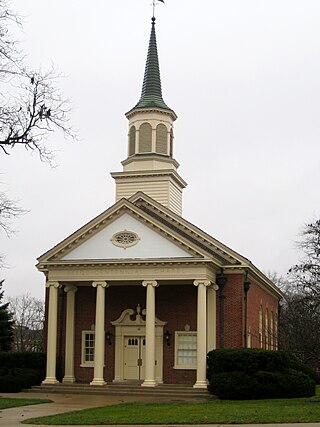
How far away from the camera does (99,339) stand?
3278cm

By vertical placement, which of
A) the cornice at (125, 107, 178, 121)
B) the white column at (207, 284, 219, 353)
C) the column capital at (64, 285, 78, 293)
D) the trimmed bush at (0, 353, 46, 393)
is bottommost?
the trimmed bush at (0, 353, 46, 393)

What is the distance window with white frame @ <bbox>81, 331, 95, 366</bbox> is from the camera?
35875 mm

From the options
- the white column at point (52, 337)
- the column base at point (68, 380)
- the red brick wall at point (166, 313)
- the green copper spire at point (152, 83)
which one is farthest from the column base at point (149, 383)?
the green copper spire at point (152, 83)

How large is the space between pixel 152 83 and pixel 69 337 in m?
15.5

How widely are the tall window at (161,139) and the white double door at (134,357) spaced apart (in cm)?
1055

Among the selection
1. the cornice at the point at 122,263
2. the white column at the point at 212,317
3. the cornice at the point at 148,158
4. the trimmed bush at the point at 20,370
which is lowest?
the trimmed bush at the point at 20,370

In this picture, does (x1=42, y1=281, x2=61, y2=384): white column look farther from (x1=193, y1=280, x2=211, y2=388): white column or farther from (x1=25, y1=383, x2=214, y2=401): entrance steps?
(x1=193, y1=280, x2=211, y2=388): white column

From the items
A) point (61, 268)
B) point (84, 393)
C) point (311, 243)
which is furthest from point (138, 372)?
point (311, 243)

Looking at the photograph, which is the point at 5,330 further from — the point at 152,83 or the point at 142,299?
Answer: the point at 152,83

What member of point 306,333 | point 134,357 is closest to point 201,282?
point 134,357

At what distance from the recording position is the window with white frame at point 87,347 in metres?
35.9

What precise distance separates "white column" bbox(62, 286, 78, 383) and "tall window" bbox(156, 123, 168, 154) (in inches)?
360

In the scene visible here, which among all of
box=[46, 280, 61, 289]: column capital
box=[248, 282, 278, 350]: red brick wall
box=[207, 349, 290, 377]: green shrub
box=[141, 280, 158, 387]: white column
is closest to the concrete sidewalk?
box=[141, 280, 158, 387]: white column

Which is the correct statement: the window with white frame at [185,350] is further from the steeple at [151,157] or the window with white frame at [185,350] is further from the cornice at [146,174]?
the cornice at [146,174]
